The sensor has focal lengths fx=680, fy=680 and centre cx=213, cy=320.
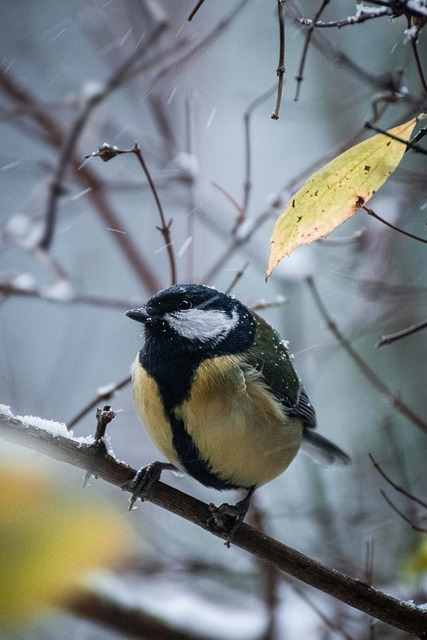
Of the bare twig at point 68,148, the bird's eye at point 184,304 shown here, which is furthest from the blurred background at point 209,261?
the bird's eye at point 184,304

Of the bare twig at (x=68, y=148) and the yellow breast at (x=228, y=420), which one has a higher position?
the bare twig at (x=68, y=148)

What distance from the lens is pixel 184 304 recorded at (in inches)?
74.7

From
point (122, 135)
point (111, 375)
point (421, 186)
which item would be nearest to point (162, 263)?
point (122, 135)

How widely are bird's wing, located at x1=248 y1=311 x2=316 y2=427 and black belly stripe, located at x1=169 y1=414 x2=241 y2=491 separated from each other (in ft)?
0.94

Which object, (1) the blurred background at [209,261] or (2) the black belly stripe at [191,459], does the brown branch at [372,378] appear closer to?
(1) the blurred background at [209,261]

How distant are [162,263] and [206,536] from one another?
1396 mm

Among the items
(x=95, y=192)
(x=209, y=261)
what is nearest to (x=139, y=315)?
(x=95, y=192)

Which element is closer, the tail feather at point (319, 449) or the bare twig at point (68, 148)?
the bare twig at point (68, 148)

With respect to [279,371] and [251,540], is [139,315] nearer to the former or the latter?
[279,371]

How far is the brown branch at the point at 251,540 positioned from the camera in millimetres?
1423

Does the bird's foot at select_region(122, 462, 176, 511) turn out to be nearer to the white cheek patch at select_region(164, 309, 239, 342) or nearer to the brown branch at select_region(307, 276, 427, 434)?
the white cheek patch at select_region(164, 309, 239, 342)

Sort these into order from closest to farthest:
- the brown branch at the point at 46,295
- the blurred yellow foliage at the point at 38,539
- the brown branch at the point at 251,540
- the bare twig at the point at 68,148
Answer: the blurred yellow foliage at the point at 38,539
the brown branch at the point at 251,540
the bare twig at the point at 68,148
the brown branch at the point at 46,295

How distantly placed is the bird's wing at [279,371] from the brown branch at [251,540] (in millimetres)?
476

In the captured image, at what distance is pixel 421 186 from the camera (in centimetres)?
233
